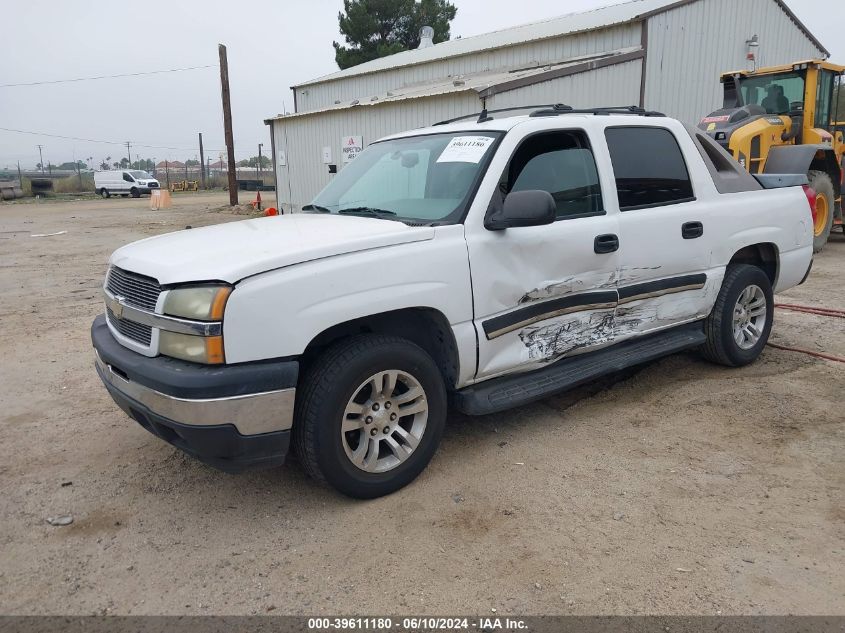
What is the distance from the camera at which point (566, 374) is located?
3.90m

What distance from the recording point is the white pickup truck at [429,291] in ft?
9.29

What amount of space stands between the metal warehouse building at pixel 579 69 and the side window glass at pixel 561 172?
7.90 meters

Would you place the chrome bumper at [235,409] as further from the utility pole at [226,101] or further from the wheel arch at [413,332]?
the utility pole at [226,101]

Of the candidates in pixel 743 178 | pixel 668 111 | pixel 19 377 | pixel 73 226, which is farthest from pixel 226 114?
pixel 743 178

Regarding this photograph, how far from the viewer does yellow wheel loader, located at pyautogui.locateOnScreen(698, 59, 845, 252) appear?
34.3 feet

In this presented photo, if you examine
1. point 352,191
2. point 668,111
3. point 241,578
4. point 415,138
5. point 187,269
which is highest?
point 668,111

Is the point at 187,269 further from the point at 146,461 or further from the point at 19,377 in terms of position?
the point at 19,377

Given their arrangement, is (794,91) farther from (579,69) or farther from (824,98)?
(579,69)

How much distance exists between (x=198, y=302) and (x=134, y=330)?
0.60 m

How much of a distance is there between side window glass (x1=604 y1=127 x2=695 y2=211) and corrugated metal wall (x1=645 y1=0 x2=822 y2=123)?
37.4 ft

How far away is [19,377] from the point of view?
207 inches

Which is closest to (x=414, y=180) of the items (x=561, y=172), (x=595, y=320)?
(x=561, y=172)

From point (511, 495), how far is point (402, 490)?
0.55 metres

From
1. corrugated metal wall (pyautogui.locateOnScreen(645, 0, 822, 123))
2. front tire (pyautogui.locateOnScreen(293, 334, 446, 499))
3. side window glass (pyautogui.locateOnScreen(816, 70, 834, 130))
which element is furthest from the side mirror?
corrugated metal wall (pyautogui.locateOnScreen(645, 0, 822, 123))
